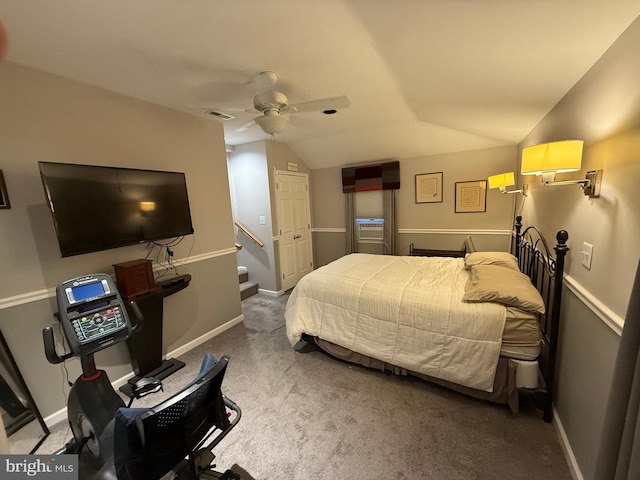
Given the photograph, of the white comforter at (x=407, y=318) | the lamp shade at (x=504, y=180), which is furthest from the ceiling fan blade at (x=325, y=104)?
the lamp shade at (x=504, y=180)

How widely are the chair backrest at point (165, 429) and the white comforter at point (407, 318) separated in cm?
Answer: 149

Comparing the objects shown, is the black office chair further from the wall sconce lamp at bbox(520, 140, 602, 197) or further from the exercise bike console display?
the wall sconce lamp at bbox(520, 140, 602, 197)

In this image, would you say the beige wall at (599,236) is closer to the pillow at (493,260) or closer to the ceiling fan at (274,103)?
the pillow at (493,260)

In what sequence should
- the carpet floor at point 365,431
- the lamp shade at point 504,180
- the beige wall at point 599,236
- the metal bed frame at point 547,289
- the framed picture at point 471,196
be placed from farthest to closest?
the framed picture at point 471,196, the lamp shade at point 504,180, the metal bed frame at point 547,289, the carpet floor at point 365,431, the beige wall at point 599,236

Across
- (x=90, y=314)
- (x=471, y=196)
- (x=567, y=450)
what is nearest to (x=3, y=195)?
(x=90, y=314)

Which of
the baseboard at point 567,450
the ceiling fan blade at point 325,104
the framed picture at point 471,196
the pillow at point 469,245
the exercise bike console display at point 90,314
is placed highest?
the ceiling fan blade at point 325,104

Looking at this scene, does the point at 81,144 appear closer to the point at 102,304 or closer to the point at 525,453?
the point at 102,304

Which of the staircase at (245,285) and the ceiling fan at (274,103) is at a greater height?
the ceiling fan at (274,103)

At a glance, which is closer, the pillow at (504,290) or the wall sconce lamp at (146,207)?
the pillow at (504,290)

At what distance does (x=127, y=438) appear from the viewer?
827mm

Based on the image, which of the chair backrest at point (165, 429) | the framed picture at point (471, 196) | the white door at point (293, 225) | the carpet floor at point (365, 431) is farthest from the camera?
the white door at point (293, 225)

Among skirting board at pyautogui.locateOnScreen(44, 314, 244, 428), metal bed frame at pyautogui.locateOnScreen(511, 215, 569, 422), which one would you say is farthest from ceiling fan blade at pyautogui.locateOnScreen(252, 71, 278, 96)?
skirting board at pyautogui.locateOnScreen(44, 314, 244, 428)

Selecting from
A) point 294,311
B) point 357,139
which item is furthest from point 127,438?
point 357,139

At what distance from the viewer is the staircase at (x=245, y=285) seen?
4324 millimetres
